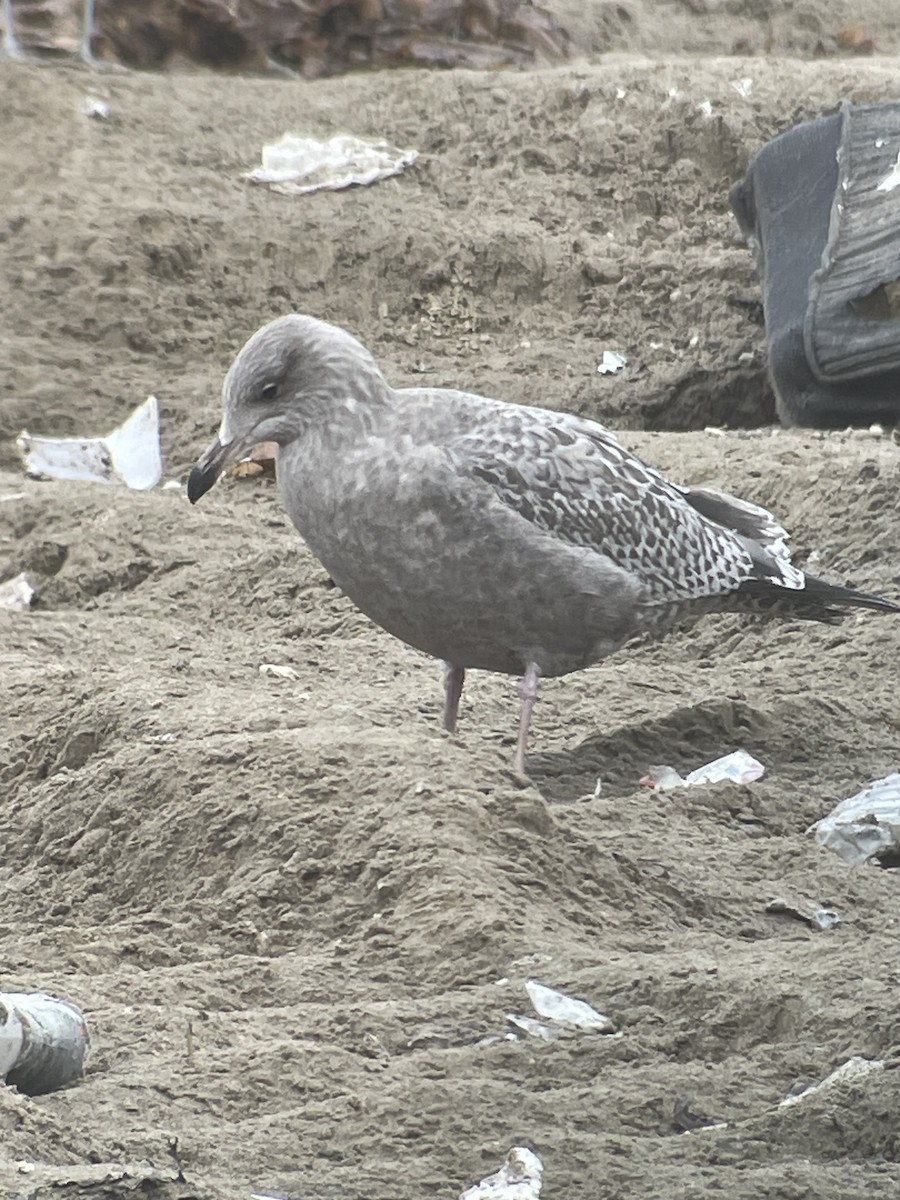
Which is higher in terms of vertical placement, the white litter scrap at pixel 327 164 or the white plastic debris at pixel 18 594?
the white litter scrap at pixel 327 164

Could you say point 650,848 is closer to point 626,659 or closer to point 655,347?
point 626,659

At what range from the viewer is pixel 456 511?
13.6ft

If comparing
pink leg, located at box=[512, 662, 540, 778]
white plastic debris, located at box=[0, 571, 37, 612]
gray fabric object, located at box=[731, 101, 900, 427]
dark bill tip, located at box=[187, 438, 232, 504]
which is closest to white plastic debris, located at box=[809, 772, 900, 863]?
pink leg, located at box=[512, 662, 540, 778]

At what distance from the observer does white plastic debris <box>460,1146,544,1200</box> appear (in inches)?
99.1

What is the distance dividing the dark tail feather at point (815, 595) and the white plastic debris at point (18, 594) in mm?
2167

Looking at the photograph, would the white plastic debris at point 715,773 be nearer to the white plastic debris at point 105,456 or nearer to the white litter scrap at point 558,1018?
the white litter scrap at point 558,1018

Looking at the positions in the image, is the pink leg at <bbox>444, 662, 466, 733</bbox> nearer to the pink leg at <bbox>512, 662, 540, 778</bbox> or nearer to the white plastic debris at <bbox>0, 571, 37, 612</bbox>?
the pink leg at <bbox>512, 662, 540, 778</bbox>

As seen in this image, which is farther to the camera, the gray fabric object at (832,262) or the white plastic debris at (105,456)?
the white plastic debris at (105,456)

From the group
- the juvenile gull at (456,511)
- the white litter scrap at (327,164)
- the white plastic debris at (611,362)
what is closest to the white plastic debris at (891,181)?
the white plastic debris at (611,362)

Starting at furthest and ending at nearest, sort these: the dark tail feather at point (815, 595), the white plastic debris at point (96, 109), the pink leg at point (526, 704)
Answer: the white plastic debris at point (96, 109)
the dark tail feather at point (815, 595)
the pink leg at point (526, 704)

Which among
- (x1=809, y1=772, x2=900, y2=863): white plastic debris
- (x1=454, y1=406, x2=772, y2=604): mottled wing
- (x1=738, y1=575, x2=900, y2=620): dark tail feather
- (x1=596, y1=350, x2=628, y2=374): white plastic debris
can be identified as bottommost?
(x1=809, y1=772, x2=900, y2=863): white plastic debris

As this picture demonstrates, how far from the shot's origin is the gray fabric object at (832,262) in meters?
6.29

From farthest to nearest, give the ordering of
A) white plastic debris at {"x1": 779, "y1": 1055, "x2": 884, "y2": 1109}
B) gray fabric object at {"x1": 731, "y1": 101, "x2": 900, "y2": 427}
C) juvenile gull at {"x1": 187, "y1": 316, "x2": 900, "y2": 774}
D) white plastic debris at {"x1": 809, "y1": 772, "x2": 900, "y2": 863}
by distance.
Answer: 1. gray fabric object at {"x1": 731, "y1": 101, "x2": 900, "y2": 427}
2. juvenile gull at {"x1": 187, "y1": 316, "x2": 900, "y2": 774}
3. white plastic debris at {"x1": 809, "y1": 772, "x2": 900, "y2": 863}
4. white plastic debris at {"x1": 779, "y1": 1055, "x2": 884, "y2": 1109}

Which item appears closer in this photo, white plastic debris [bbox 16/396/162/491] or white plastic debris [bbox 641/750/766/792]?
white plastic debris [bbox 641/750/766/792]
